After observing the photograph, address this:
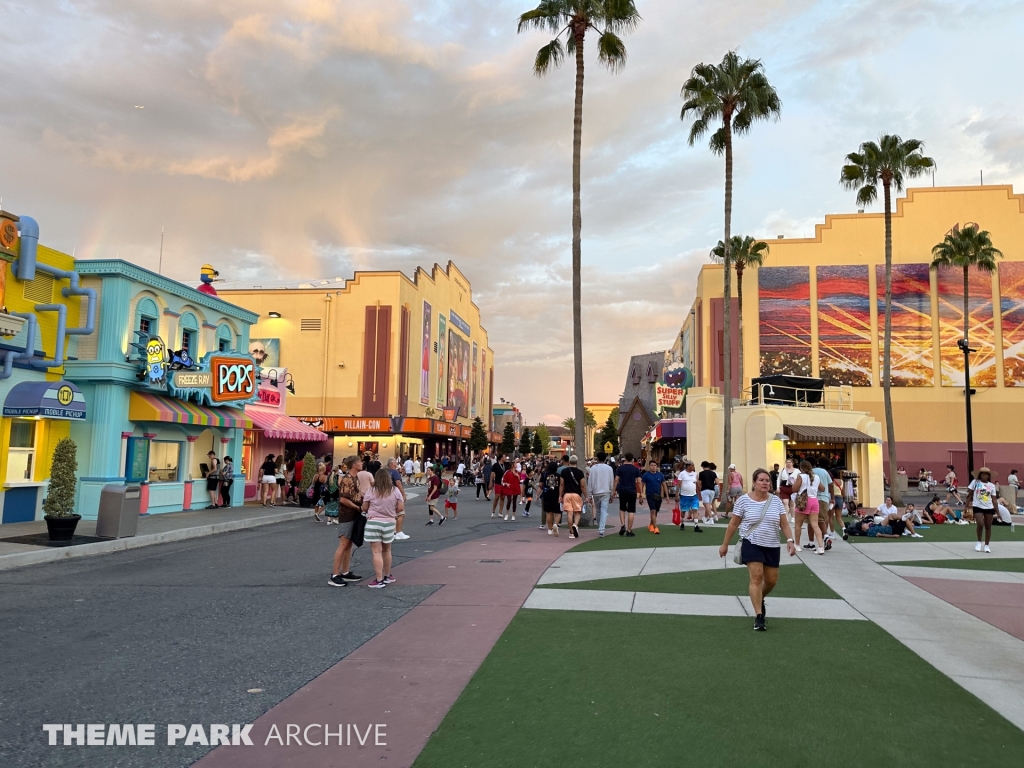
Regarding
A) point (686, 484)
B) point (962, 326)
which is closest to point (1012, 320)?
point (962, 326)

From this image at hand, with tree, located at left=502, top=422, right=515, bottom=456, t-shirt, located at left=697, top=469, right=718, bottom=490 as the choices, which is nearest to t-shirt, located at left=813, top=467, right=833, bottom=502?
t-shirt, located at left=697, top=469, right=718, bottom=490

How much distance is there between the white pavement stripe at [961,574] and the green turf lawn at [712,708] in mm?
4583

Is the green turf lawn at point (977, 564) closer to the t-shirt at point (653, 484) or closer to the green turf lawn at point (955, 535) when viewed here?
the green turf lawn at point (955, 535)

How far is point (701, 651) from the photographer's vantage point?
646 cm

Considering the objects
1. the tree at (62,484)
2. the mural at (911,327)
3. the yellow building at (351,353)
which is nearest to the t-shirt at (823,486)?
the tree at (62,484)

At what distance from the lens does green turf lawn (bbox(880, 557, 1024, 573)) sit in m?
11.7

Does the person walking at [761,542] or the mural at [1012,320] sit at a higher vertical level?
the mural at [1012,320]

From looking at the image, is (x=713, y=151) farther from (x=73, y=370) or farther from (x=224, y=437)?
(x=73, y=370)

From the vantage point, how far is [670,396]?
43969 millimetres

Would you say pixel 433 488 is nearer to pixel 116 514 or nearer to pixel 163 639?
pixel 116 514

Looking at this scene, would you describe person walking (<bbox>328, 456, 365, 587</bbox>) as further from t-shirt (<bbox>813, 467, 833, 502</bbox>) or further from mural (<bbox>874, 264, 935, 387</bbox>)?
mural (<bbox>874, 264, 935, 387</bbox>)

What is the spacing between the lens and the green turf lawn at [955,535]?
1530 centimetres

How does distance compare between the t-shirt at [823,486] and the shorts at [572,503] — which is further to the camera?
the shorts at [572,503]

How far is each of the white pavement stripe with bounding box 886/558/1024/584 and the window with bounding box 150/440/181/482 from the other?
60.7 ft
